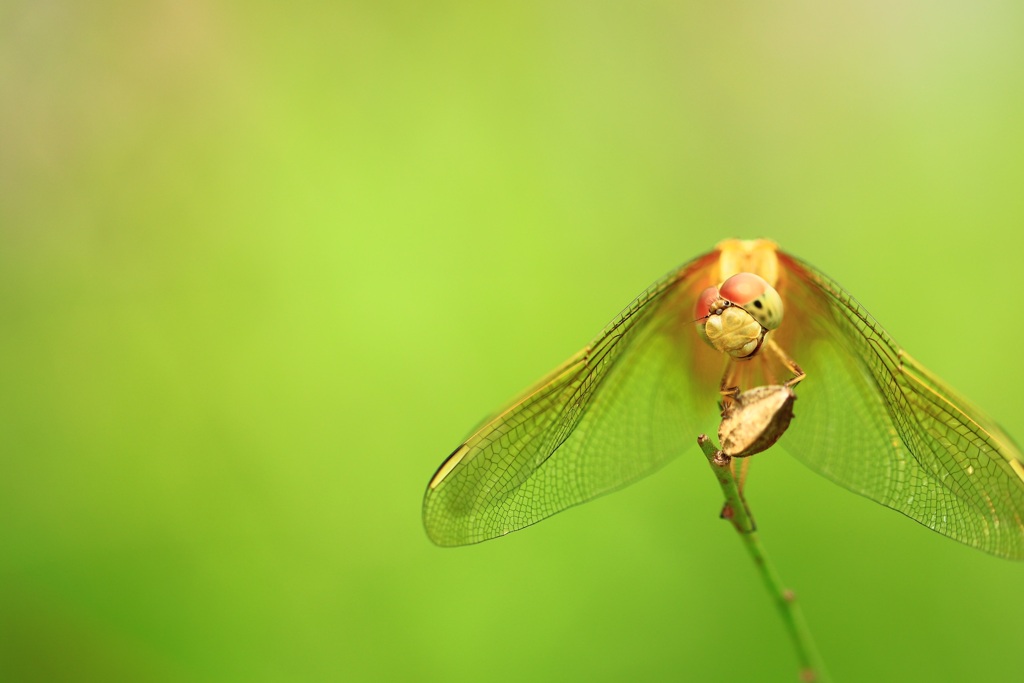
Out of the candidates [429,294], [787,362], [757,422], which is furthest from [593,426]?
[429,294]

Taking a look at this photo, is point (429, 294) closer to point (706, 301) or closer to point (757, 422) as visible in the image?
point (706, 301)

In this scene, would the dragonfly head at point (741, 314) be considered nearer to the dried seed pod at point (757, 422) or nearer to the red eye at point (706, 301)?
the red eye at point (706, 301)

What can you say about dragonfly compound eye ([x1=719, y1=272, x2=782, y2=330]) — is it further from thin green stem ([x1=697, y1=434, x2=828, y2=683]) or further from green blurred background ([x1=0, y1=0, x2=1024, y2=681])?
green blurred background ([x1=0, y1=0, x2=1024, y2=681])

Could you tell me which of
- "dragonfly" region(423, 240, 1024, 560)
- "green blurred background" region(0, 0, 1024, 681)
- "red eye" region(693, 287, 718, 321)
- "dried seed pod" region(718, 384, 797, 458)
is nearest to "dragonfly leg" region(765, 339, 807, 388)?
"dragonfly" region(423, 240, 1024, 560)

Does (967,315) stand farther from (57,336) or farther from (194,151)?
(57,336)

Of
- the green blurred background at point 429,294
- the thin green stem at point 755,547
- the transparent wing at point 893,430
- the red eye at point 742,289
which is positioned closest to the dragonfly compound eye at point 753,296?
the red eye at point 742,289

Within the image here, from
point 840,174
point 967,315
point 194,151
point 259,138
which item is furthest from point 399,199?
point 967,315
